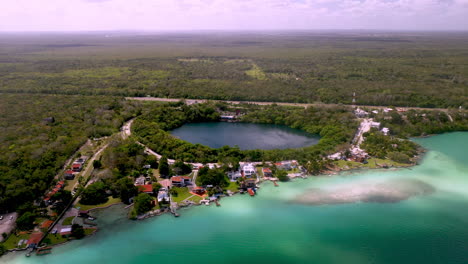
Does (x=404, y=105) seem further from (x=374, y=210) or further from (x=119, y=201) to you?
(x=119, y=201)

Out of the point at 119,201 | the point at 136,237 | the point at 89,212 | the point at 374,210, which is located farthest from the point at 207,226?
the point at 374,210

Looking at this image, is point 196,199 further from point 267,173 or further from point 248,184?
point 267,173

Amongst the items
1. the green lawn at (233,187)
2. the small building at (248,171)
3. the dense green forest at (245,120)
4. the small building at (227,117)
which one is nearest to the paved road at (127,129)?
the dense green forest at (245,120)

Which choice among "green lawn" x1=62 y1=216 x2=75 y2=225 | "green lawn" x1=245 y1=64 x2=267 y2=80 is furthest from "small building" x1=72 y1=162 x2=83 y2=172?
"green lawn" x1=245 y1=64 x2=267 y2=80

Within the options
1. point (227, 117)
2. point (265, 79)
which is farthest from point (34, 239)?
point (265, 79)

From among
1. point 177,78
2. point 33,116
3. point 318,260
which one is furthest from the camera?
point 177,78

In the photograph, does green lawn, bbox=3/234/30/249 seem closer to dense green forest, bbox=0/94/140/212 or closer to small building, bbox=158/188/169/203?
dense green forest, bbox=0/94/140/212
